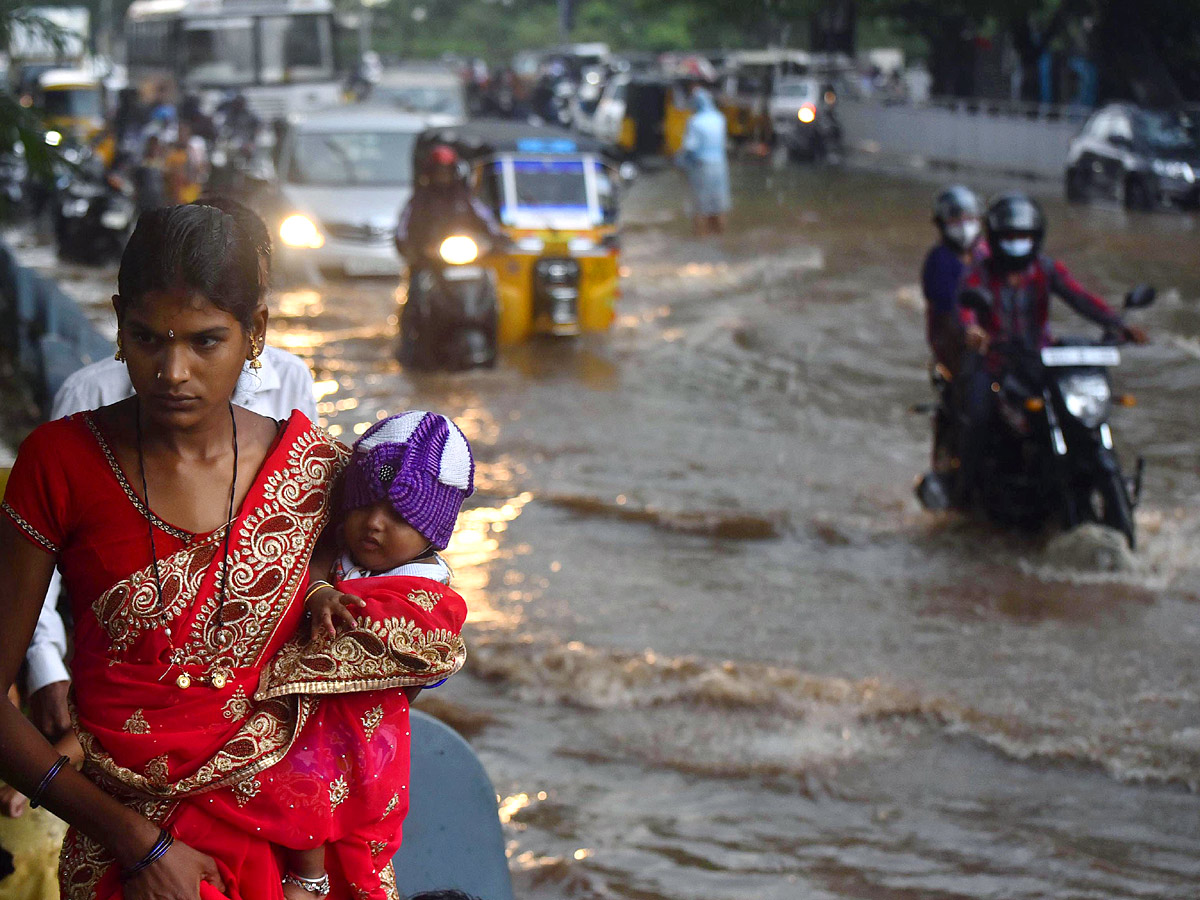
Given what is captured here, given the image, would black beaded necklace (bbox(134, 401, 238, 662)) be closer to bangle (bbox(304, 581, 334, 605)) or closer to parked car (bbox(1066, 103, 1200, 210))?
bangle (bbox(304, 581, 334, 605))

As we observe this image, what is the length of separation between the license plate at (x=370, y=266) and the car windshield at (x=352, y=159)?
96 cm

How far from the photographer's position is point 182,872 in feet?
6.55

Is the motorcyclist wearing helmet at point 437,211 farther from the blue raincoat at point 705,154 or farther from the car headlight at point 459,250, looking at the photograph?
the blue raincoat at point 705,154

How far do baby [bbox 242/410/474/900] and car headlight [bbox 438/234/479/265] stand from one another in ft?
29.6

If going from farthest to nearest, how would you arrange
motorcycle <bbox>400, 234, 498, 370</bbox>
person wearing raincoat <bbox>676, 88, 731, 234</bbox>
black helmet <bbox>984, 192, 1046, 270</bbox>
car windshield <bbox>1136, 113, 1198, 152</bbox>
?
1. car windshield <bbox>1136, 113, 1198, 152</bbox>
2. person wearing raincoat <bbox>676, 88, 731, 234</bbox>
3. motorcycle <bbox>400, 234, 498, 370</bbox>
4. black helmet <bbox>984, 192, 1046, 270</bbox>

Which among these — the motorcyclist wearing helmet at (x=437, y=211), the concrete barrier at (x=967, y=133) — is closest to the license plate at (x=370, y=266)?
the motorcyclist wearing helmet at (x=437, y=211)

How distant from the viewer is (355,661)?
2.05 meters

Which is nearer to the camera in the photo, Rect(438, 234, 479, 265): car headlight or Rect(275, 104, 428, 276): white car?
Rect(438, 234, 479, 265): car headlight

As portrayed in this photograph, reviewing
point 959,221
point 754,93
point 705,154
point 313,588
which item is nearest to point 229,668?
point 313,588

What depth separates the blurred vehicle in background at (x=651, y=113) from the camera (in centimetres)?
3338

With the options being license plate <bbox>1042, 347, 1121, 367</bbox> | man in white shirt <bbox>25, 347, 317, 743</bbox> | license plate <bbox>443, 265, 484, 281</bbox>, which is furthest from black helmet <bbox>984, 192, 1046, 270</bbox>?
license plate <bbox>443, 265, 484, 281</bbox>

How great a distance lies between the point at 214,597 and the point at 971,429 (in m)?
5.75

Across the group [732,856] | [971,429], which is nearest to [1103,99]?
[971,429]

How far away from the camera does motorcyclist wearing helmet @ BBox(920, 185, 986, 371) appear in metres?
7.73
